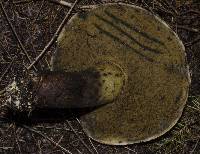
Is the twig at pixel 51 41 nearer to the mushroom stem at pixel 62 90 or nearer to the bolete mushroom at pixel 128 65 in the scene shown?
the bolete mushroom at pixel 128 65

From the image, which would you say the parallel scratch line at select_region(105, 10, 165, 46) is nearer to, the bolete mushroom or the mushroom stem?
the bolete mushroom

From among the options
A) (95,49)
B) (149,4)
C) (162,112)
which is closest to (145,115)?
(162,112)

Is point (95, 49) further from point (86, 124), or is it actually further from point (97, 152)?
point (97, 152)

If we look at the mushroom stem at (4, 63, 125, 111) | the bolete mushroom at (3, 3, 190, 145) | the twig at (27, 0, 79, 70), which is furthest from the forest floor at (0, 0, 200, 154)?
the mushroom stem at (4, 63, 125, 111)

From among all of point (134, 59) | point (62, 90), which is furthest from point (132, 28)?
point (62, 90)

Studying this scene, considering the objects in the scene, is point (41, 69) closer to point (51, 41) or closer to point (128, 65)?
point (51, 41)

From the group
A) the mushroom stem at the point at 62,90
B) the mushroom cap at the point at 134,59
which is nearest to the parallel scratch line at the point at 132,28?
the mushroom cap at the point at 134,59

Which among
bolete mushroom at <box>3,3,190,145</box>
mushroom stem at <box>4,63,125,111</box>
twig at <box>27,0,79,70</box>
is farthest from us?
twig at <box>27,0,79,70</box>
